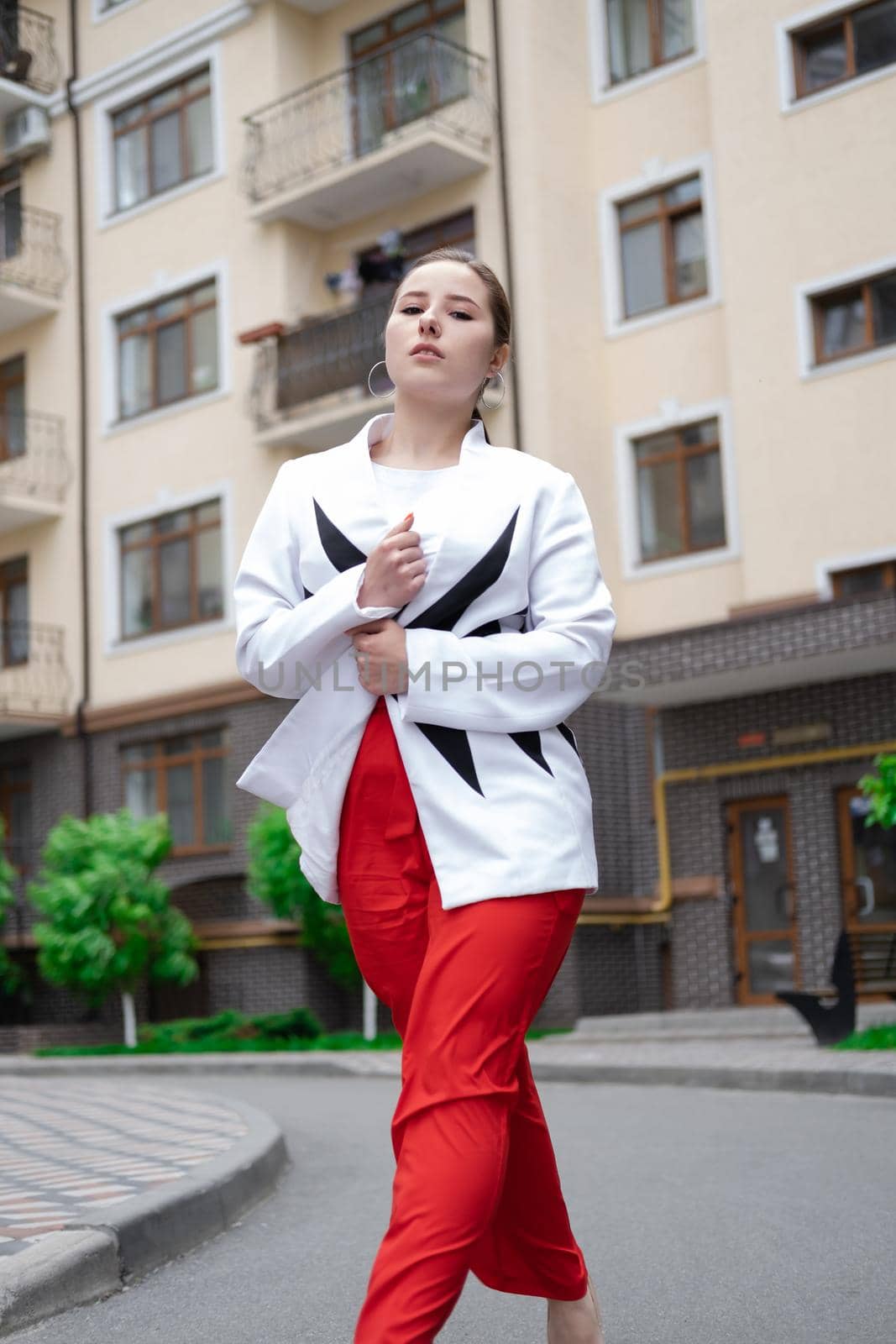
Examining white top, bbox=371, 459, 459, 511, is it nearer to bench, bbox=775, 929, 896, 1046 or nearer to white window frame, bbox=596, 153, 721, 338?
bench, bbox=775, 929, 896, 1046

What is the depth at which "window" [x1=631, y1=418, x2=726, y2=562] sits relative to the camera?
20.2 meters

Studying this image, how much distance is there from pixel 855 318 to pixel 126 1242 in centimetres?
1596

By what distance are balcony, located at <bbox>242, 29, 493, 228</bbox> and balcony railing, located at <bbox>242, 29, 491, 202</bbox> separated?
0.01 m

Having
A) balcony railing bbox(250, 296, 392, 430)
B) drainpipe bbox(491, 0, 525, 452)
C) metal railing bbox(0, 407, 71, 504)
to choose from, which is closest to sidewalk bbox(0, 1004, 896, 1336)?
drainpipe bbox(491, 0, 525, 452)

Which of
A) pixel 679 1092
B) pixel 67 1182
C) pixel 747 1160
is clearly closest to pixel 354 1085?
pixel 679 1092

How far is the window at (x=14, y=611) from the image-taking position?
26.0m

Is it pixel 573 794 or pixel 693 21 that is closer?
pixel 573 794

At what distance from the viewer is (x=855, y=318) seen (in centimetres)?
1892

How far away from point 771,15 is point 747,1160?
15.5m

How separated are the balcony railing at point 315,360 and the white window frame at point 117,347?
3.23 ft

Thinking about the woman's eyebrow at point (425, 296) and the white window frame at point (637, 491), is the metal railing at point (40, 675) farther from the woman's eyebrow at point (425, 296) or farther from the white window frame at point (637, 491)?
the woman's eyebrow at point (425, 296)

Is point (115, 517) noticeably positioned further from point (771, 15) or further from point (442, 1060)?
point (442, 1060)

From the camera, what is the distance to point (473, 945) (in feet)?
8.98

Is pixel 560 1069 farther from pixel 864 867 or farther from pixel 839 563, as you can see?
pixel 839 563
